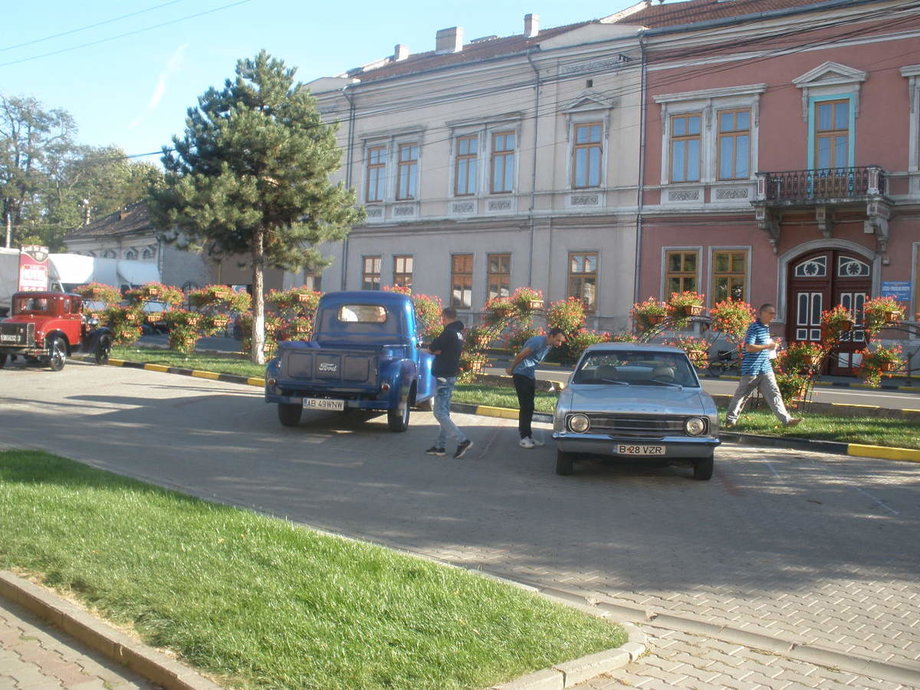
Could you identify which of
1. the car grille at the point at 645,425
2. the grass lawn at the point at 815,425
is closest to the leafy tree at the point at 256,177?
the grass lawn at the point at 815,425

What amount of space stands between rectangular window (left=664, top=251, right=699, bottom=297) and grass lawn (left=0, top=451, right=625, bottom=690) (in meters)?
24.3

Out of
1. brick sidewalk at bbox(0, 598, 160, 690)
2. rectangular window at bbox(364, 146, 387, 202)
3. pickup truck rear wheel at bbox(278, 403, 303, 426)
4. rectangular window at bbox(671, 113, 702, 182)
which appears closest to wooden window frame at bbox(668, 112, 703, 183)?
rectangular window at bbox(671, 113, 702, 182)

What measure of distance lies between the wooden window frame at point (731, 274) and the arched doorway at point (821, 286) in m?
1.37

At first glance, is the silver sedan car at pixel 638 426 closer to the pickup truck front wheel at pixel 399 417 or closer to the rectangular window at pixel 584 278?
the pickup truck front wheel at pixel 399 417

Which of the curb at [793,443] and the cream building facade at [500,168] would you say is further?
the cream building facade at [500,168]

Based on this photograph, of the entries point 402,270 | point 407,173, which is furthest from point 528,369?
point 407,173

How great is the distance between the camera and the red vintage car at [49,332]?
21.6 m

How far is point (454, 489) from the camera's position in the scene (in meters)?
9.26

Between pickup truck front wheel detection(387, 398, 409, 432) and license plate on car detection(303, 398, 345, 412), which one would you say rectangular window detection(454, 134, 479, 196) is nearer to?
pickup truck front wheel detection(387, 398, 409, 432)

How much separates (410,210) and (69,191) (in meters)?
47.4

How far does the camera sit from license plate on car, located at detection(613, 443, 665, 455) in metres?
9.51

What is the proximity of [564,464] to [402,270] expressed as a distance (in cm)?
2637

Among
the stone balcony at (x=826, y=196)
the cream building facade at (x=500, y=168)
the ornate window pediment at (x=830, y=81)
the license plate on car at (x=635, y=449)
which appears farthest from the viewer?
the cream building facade at (x=500, y=168)

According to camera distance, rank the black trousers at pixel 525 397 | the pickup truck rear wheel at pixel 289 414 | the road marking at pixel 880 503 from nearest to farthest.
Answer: the road marking at pixel 880 503 < the black trousers at pixel 525 397 < the pickup truck rear wheel at pixel 289 414
